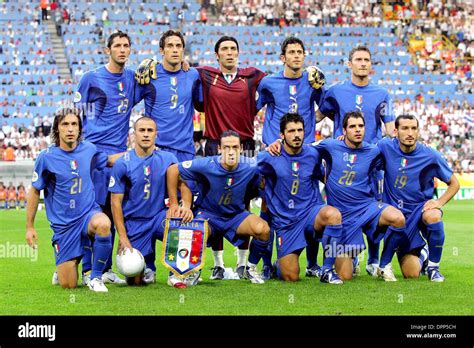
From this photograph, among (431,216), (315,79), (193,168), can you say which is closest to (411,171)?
(431,216)

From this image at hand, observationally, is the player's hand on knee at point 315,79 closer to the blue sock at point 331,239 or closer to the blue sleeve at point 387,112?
the blue sleeve at point 387,112

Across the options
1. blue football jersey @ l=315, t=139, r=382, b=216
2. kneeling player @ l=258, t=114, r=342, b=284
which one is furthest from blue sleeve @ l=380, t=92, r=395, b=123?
kneeling player @ l=258, t=114, r=342, b=284

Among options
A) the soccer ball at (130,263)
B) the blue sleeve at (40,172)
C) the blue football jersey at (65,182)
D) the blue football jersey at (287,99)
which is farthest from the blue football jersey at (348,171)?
the blue sleeve at (40,172)

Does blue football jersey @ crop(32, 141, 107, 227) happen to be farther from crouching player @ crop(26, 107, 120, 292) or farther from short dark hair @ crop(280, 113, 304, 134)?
short dark hair @ crop(280, 113, 304, 134)

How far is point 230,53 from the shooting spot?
939 cm

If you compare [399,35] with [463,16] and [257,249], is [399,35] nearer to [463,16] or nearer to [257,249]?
[463,16]

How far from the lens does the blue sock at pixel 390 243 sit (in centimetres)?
880

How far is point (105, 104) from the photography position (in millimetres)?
9547

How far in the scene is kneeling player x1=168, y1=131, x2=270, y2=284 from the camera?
8602mm

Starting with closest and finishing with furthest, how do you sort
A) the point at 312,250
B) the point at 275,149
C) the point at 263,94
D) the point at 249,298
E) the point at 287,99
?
the point at 249,298 < the point at 275,149 < the point at 312,250 < the point at 287,99 < the point at 263,94

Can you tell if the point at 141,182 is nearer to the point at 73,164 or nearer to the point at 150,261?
the point at 73,164

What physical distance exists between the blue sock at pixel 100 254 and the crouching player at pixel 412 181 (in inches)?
112

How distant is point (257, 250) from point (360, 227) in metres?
1.04

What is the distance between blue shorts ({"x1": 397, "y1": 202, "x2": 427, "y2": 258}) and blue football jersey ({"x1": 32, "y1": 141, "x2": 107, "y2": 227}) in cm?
Result: 303
